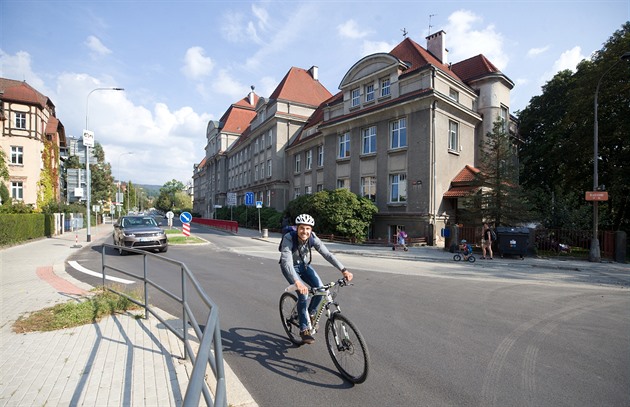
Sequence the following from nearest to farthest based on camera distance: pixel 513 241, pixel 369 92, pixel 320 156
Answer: pixel 513 241 < pixel 369 92 < pixel 320 156

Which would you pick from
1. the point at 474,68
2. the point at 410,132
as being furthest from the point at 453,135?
the point at 474,68

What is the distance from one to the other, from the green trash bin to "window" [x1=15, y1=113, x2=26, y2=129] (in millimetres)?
45344

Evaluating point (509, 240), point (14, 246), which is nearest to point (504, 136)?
point (509, 240)

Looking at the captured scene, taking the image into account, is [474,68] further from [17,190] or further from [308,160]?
[17,190]

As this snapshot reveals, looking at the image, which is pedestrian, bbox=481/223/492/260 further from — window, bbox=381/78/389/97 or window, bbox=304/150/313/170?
window, bbox=304/150/313/170

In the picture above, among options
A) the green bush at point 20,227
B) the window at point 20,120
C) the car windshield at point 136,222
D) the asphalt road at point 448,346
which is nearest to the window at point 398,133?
the asphalt road at point 448,346

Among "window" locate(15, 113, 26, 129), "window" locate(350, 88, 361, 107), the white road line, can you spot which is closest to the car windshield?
the white road line

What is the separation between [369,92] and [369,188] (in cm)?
740

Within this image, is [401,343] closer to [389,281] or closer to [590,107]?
[389,281]

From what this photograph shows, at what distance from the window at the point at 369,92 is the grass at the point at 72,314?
22901mm

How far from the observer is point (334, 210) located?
22688 millimetres

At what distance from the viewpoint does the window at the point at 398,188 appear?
74.8 feet

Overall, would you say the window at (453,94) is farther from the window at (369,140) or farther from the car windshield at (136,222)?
the car windshield at (136,222)

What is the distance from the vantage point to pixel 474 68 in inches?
1047
